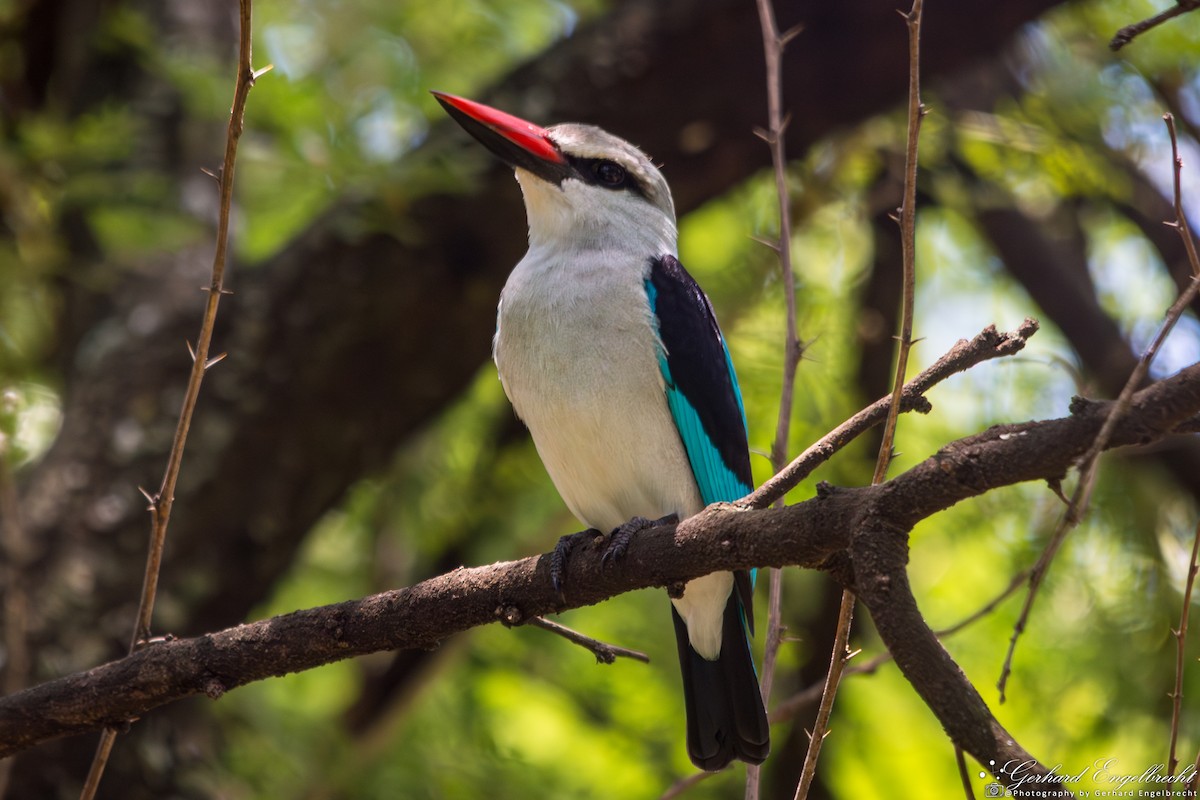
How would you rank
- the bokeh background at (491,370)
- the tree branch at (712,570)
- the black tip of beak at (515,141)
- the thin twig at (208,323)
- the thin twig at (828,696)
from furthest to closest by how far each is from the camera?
the bokeh background at (491,370) → the black tip of beak at (515,141) → the thin twig at (208,323) → the thin twig at (828,696) → the tree branch at (712,570)

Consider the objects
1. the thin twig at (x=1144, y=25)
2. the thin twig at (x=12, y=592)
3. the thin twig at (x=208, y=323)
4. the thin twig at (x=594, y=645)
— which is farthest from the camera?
the thin twig at (x=12, y=592)

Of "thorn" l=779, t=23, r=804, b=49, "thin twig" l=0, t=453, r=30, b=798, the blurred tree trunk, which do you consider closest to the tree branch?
"thin twig" l=0, t=453, r=30, b=798

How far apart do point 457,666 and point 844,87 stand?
3190mm

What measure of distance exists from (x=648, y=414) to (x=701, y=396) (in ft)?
0.57

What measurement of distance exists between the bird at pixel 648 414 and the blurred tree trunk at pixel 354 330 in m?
1.58

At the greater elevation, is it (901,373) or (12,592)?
(12,592)

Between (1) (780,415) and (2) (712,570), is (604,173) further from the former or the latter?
(2) (712,570)

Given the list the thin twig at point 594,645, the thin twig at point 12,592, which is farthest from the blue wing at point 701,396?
the thin twig at point 12,592

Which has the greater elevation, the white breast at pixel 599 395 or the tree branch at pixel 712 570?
the white breast at pixel 599 395

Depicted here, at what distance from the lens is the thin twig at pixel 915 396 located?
191cm

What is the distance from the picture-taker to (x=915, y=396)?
6.75ft

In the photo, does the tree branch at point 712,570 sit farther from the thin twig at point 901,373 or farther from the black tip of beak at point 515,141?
the black tip of beak at point 515,141

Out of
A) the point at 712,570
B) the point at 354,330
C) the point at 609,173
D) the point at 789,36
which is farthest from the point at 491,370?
the point at 712,570

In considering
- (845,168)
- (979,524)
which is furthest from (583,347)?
(845,168)
